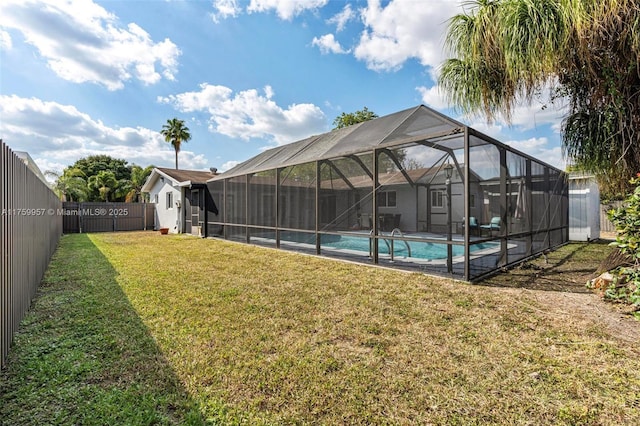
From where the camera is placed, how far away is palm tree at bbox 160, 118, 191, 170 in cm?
2742

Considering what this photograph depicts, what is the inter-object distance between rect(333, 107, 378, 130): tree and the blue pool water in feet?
62.8

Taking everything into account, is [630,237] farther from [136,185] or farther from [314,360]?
[136,185]

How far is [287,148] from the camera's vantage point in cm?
1117

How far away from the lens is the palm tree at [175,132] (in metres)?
27.4

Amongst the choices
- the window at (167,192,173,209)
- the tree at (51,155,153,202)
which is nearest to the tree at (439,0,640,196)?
the window at (167,192,173,209)

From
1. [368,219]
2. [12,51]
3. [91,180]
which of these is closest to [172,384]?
[368,219]

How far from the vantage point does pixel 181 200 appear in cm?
1608

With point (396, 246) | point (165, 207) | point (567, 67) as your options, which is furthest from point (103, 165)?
point (567, 67)

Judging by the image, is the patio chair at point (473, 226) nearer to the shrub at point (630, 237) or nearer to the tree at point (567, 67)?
the shrub at point (630, 237)

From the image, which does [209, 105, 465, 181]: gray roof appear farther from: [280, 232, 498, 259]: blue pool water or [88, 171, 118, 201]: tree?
[88, 171, 118, 201]: tree

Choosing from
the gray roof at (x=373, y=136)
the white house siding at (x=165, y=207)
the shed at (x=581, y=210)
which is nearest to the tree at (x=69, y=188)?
the white house siding at (x=165, y=207)

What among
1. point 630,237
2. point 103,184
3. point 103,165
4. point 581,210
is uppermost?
point 103,165

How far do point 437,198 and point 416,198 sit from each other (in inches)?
25.7

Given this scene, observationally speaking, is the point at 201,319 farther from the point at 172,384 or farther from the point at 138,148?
the point at 138,148
